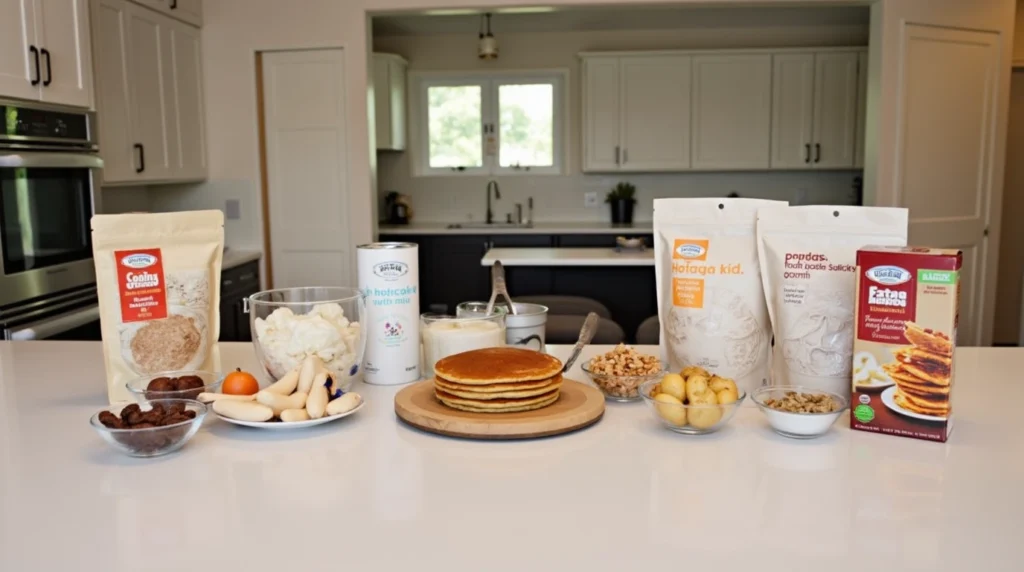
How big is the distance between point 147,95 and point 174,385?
127 inches

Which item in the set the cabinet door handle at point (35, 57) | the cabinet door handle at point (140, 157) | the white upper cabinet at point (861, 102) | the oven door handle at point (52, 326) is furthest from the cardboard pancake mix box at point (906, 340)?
the white upper cabinet at point (861, 102)

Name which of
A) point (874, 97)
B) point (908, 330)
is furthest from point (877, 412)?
point (874, 97)

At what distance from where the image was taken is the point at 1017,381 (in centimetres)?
141

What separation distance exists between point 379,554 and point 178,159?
3988 mm

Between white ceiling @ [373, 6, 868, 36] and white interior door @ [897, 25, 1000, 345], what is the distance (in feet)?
4.14

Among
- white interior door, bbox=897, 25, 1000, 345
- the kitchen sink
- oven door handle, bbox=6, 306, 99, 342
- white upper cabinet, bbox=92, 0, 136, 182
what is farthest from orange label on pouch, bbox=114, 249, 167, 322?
the kitchen sink

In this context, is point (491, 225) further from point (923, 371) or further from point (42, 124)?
point (923, 371)

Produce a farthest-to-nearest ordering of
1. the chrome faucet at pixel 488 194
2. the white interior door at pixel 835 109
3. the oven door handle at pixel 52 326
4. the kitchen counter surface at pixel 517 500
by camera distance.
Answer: the chrome faucet at pixel 488 194
the white interior door at pixel 835 109
the oven door handle at pixel 52 326
the kitchen counter surface at pixel 517 500

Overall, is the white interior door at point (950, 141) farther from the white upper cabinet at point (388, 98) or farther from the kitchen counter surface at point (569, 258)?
the white upper cabinet at point (388, 98)

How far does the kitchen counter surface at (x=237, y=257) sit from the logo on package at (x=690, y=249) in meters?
3.34

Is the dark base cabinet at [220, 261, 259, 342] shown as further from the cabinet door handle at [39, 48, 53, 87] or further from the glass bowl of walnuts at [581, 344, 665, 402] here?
the glass bowl of walnuts at [581, 344, 665, 402]

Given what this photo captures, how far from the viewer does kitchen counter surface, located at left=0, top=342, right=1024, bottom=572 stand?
783 mm

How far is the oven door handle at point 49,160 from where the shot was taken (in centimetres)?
271

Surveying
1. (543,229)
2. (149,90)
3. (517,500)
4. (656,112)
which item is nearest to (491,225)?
(543,229)
